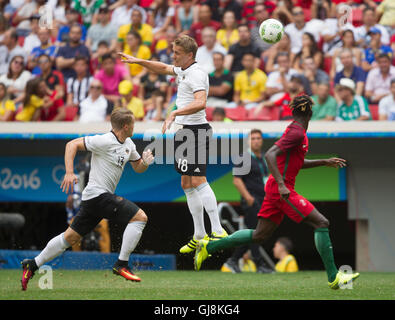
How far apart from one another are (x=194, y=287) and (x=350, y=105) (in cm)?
549

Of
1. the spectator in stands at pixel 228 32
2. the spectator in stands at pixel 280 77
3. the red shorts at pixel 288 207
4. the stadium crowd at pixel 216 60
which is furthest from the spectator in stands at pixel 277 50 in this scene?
the red shorts at pixel 288 207

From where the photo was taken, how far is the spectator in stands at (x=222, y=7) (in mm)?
15703

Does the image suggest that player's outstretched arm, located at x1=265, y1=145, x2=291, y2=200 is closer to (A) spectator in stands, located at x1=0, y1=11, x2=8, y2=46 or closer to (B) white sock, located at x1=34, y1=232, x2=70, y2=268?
(B) white sock, located at x1=34, y1=232, x2=70, y2=268

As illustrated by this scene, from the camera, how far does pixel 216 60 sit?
14.2 meters

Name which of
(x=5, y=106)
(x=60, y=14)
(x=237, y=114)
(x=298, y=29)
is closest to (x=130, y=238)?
(x=237, y=114)

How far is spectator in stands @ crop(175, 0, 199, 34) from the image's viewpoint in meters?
15.9

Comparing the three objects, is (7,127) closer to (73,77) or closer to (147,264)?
(73,77)

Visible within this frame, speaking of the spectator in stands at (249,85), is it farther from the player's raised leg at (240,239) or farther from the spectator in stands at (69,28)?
the player's raised leg at (240,239)

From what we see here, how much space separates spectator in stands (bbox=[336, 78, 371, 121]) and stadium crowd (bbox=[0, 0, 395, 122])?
19 mm

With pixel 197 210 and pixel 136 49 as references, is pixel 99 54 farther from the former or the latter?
pixel 197 210

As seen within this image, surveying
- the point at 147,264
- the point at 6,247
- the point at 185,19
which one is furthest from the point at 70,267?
the point at 185,19

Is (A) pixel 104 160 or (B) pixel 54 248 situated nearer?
(B) pixel 54 248

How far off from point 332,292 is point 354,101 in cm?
571

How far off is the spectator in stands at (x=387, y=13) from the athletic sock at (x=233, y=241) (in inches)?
322
